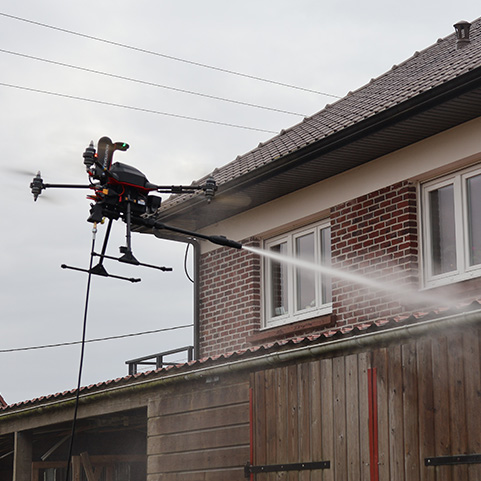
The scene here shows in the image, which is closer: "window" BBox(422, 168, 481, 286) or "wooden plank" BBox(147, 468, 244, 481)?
"wooden plank" BBox(147, 468, 244, 481)

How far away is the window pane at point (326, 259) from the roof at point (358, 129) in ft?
2.47

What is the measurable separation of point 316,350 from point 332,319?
3462 mm

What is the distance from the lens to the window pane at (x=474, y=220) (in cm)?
1118

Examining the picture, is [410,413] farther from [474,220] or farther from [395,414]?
[474,220]

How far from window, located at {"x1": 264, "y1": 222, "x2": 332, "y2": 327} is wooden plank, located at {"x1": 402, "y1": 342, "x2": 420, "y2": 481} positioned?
456cm

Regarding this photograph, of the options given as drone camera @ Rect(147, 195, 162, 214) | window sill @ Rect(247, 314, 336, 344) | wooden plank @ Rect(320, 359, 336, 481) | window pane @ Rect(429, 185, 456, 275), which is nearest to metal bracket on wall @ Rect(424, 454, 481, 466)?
wooden plank @ Rect(320, 359, 336, 481)

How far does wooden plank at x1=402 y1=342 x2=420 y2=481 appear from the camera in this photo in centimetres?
824

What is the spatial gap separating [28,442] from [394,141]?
740cm

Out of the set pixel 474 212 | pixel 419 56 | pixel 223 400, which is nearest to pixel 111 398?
pixel 223 400

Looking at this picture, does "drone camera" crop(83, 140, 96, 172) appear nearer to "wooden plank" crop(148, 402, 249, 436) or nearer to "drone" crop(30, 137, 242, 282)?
"drone" crop(30, 137, 242, 282)

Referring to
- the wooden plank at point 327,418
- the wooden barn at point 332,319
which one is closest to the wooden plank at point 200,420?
the wooden barn at point 332,319

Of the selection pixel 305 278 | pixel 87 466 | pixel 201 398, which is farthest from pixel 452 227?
pixel 87 466

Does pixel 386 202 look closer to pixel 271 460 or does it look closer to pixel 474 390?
pixel 271 460

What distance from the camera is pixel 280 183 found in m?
13.4
